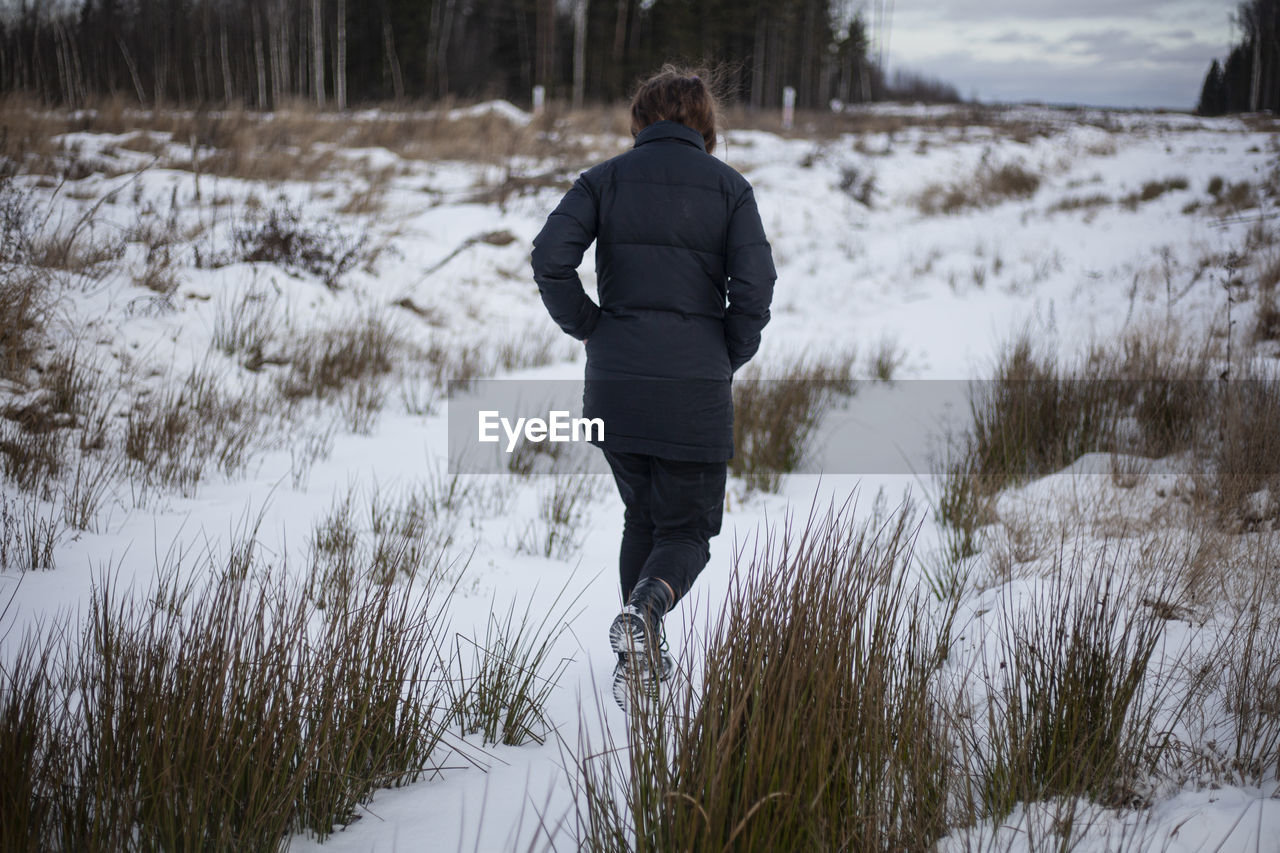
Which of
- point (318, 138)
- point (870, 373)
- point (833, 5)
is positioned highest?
point (833, 5)

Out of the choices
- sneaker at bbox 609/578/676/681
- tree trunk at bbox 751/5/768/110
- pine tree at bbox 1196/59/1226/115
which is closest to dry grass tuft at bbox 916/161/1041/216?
pine tree at bbox 1196/59/1226/115

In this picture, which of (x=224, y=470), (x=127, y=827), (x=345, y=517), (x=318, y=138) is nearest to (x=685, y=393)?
(x=127, y=827)

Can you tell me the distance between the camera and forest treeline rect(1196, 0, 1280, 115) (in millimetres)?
9039

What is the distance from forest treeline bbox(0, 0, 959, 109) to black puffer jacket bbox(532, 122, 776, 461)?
1544cm

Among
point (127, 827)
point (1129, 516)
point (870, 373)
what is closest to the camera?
point (127, 827)

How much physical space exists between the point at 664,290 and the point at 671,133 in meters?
0.47

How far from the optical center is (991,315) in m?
8.09

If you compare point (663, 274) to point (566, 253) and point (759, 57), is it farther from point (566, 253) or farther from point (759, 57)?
point (759, 57)

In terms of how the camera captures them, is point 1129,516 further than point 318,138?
No

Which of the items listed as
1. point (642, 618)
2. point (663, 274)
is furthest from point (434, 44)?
point (642, 618)

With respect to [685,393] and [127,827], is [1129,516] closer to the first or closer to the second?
[685,393]

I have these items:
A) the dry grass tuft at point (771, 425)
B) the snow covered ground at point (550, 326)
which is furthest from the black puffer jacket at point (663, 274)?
the dry grass tuft at point (771, 425)

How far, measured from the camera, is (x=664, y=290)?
83.5 inches

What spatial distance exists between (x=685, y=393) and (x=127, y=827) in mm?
1574
